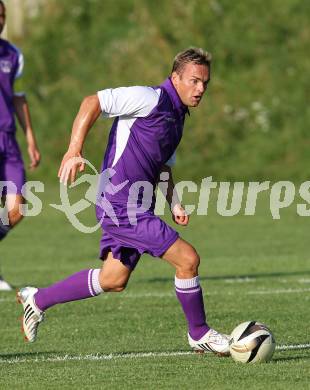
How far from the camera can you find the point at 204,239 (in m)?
17.2

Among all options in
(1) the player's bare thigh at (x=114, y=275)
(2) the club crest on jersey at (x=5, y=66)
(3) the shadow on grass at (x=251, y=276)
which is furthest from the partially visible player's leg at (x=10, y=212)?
(1) the player's bare thigh at (x=114, y=275)

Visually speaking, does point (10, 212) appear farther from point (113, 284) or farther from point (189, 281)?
point (189, 281)

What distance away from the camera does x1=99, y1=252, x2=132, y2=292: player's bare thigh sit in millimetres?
8055

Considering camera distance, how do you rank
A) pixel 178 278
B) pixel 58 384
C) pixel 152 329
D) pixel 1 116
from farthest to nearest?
pixel 1 116 < pixel 152 329 < pixel 178 278 < pixel 58 384

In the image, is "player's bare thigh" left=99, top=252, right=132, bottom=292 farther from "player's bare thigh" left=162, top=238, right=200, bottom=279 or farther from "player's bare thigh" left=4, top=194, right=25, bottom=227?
"player's bare thigh" left=4, top=194, right=25, bottom=227

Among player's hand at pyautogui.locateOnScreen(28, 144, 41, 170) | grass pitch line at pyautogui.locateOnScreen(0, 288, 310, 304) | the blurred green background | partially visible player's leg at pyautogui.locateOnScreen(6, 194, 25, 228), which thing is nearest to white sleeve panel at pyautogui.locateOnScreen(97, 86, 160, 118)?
grass pitch line at pyautogui.locateOnScreen(0, 288, 310, 304)

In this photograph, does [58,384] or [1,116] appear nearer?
[58,384]

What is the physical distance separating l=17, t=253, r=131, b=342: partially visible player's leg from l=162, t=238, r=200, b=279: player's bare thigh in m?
0.43

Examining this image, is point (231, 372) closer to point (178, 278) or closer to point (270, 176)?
point (178, 278)

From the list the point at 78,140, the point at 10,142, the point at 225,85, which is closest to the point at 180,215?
the point at 78,140

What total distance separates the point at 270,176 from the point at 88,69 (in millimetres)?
5198

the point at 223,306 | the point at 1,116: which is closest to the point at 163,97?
the point at 223,306

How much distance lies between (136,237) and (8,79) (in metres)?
4.82

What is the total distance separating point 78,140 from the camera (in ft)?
A: 24.2
